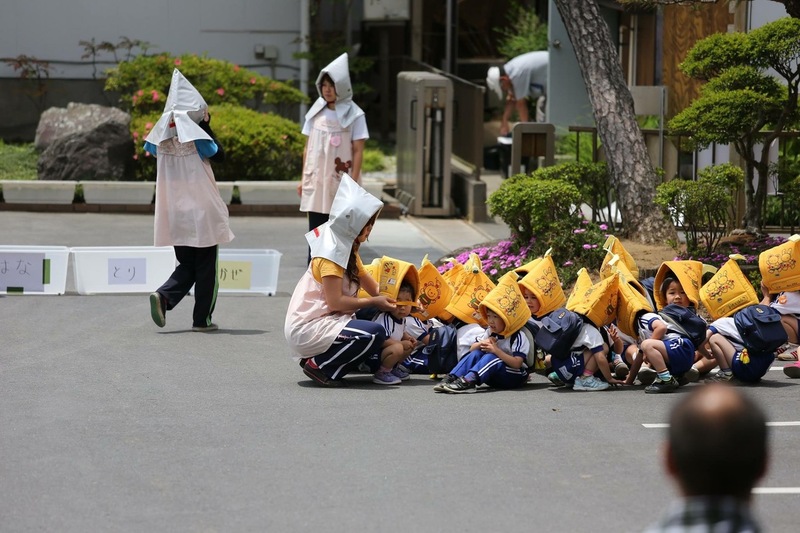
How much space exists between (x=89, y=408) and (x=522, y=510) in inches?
117

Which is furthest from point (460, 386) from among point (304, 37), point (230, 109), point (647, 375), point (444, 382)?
point (304, 37)

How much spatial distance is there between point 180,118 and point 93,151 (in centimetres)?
770

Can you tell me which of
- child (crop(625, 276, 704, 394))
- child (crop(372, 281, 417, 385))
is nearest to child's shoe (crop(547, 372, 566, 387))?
child (crop(625, 276, 704, 394))

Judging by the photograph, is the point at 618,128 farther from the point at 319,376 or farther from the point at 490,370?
the point at 319,376

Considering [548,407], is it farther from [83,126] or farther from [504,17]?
[504,17]

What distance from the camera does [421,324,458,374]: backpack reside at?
794 centimetres

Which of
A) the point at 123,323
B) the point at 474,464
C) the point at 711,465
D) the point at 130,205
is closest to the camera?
the point at 711,465

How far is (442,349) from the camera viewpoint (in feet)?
26.2

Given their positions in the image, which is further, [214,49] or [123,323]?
[214,49]

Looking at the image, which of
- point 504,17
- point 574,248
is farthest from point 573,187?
point 504,17

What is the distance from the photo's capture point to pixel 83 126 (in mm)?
16828

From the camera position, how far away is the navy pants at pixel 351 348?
7.51 metres

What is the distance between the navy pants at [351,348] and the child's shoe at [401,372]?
30 cm

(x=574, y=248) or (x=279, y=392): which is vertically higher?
(x=574, y=248)
